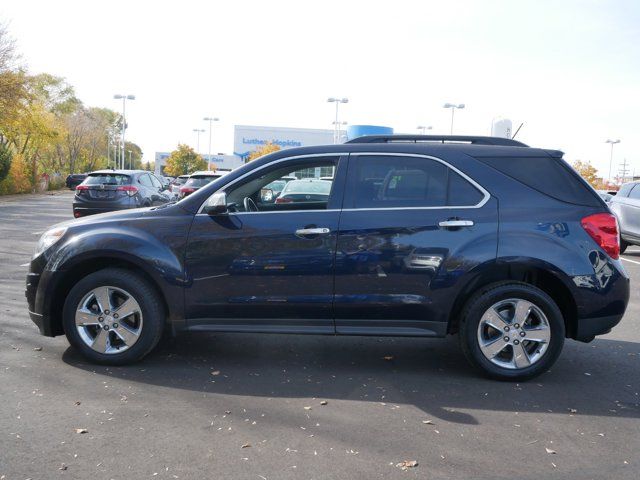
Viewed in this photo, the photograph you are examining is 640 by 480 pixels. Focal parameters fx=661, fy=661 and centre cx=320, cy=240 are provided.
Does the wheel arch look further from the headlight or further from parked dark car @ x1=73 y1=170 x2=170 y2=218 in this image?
parked dark car @ x1=73 y1=170 x2=170 y2=218

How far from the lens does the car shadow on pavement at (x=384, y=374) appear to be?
4711 millimetres

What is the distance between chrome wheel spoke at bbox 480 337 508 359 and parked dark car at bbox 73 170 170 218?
499 inches

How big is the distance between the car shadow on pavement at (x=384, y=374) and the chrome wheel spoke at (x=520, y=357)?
16 centimetres

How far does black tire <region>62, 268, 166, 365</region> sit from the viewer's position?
Result: 206 inches

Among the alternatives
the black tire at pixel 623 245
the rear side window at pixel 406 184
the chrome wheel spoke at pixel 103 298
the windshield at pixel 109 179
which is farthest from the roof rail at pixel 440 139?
the windshield at pixel 109 179

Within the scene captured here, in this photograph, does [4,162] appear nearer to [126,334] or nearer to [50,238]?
[50,238]

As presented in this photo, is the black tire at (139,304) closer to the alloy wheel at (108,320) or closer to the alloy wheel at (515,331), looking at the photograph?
the alloy wheel at (108,320)

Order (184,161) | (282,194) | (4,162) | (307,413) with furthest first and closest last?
1. (184,161)
2. (4,162)
3. (282,194)
4. (307,413)

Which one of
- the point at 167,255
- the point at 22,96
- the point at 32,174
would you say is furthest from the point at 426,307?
the point at 32,174

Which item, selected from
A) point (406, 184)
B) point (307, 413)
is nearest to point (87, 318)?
point (307, 413)

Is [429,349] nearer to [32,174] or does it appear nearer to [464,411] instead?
[464,411]

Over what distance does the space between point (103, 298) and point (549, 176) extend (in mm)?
3701

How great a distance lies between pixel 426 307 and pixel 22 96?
98.6ft

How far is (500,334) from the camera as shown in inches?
203
